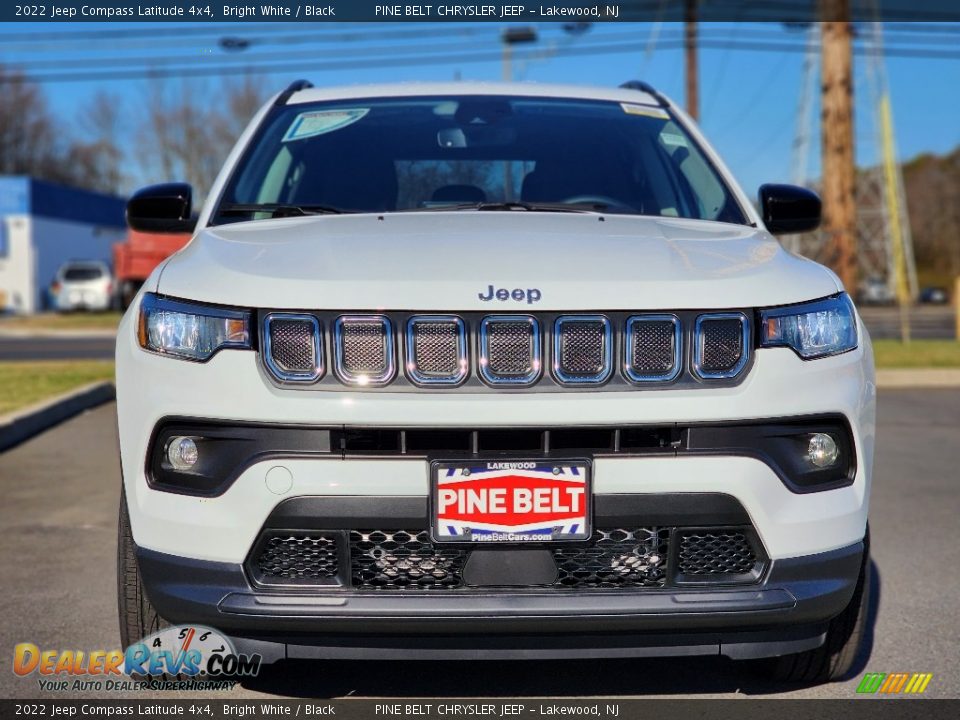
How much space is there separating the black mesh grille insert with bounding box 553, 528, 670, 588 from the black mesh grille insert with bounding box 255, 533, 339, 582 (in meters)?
0.52

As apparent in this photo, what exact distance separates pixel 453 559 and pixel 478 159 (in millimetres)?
1983

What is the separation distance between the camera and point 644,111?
4750 millimetres

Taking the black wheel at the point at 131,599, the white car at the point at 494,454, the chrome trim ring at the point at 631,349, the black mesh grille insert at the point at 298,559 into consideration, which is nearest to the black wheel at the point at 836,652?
the white car at the point at 494,454

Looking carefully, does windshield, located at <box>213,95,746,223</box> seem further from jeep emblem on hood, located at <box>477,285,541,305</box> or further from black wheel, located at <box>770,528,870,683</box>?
black wheel, located at <box>770,528,870,683</box>

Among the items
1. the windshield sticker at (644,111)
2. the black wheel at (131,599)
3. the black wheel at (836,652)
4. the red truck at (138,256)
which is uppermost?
the windshield sticker at (644,111)

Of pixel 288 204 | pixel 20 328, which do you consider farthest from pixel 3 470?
pixel 20 328

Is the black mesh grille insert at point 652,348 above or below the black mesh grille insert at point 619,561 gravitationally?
above

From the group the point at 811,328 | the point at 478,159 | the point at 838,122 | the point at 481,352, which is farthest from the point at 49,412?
the point at 838,122

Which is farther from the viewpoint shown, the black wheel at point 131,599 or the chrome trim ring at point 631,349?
the black wheel at point 131,599

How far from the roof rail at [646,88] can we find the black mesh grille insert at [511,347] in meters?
2.25

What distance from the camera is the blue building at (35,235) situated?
49.2m

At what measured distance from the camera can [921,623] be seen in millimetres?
4184

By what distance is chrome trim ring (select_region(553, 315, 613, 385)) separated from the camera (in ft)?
9.47

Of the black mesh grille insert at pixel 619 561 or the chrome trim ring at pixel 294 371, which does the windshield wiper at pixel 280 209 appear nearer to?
the chrome trim ring at pixel 294 371
